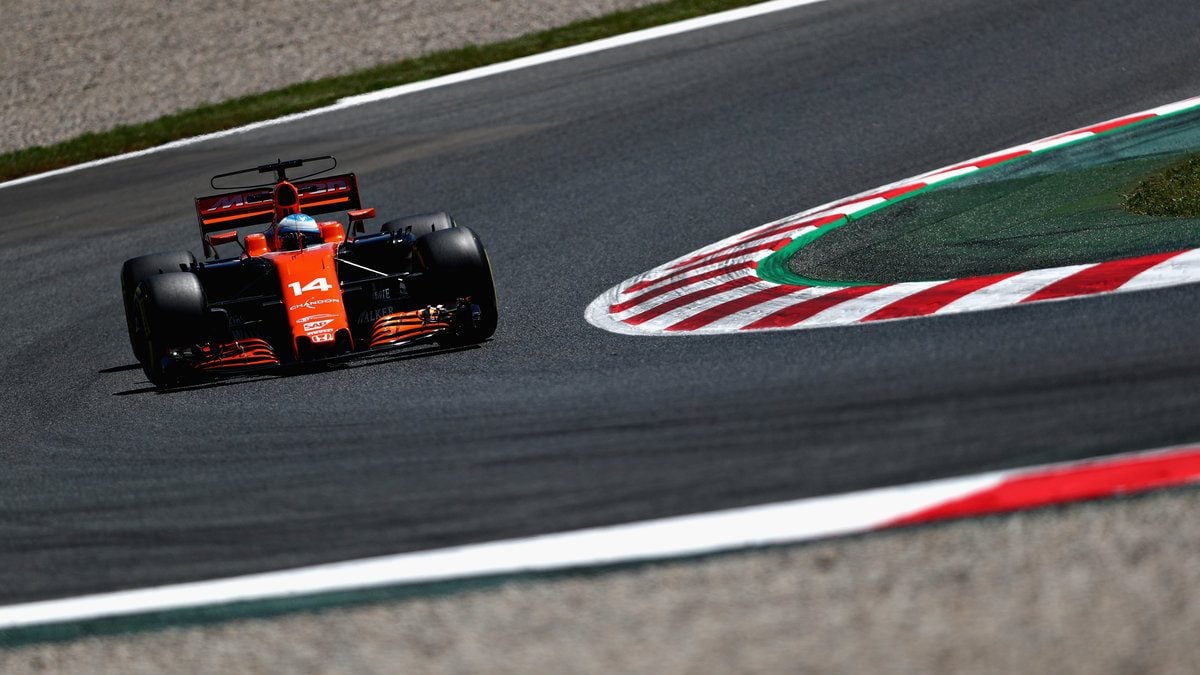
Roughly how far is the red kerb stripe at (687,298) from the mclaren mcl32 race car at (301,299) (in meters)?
0.79

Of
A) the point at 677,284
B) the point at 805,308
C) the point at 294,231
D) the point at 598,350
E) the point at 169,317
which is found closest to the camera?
the point at 598,350

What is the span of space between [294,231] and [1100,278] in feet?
14.0

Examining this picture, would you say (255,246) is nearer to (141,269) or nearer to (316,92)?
(141,269)

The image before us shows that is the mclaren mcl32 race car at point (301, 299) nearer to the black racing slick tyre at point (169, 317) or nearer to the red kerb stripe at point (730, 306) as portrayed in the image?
the black racing slick tyre at point (169, 317)

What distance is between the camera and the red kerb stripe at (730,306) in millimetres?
7992

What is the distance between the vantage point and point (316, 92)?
1534cm

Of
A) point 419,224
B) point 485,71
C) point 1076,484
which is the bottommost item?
point 1076,484

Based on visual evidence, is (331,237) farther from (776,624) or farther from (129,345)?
(776,624)

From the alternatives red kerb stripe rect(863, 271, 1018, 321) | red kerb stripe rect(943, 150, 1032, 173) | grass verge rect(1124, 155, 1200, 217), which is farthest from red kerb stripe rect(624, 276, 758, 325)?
red kerb stripe rect(943, 150, 1032, 173)

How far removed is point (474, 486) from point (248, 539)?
712 mm

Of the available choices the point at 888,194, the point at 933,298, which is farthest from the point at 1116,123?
the point at 933,298

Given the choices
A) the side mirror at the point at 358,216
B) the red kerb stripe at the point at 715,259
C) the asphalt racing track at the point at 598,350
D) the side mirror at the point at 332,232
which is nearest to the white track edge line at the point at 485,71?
the asphalt racing track at the point at 598,350

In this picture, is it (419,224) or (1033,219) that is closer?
(1033,219)

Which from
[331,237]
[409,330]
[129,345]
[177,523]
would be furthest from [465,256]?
[177,523]
